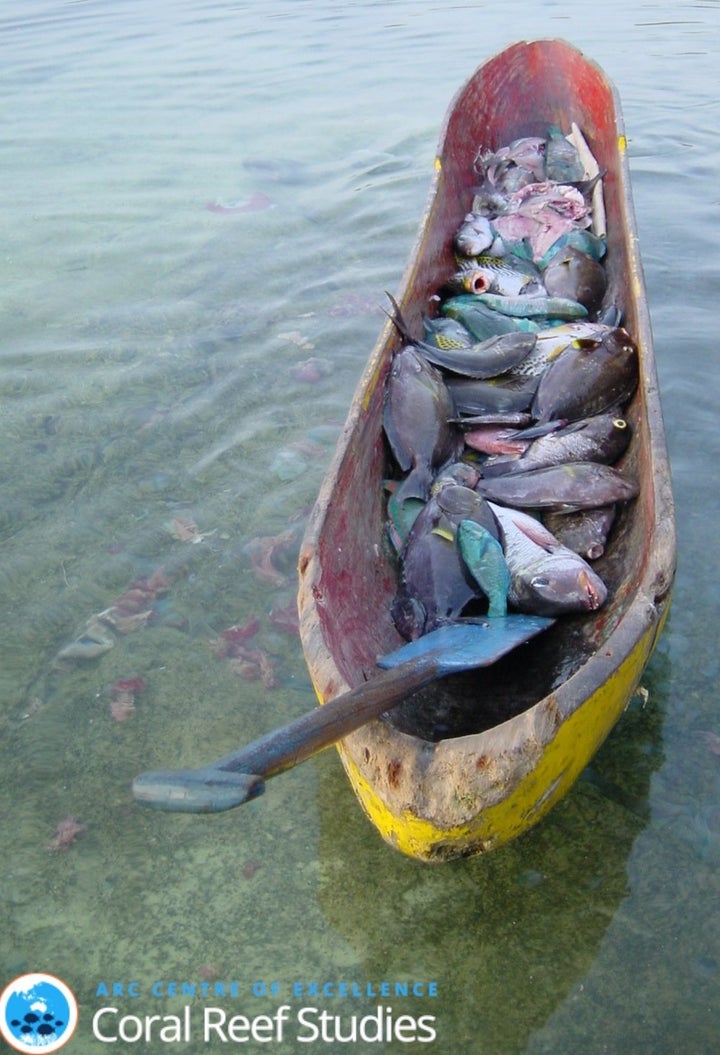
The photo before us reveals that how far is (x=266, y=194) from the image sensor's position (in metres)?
8.44

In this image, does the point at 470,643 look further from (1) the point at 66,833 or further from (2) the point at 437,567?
(1) the point at 66,833

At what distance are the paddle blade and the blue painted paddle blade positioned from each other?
2.88 ft

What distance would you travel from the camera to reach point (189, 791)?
162 centimetres

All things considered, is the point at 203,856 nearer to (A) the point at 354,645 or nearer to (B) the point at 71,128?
(A) the point at 354,645

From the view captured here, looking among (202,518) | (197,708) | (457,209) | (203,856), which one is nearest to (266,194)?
(457,209)

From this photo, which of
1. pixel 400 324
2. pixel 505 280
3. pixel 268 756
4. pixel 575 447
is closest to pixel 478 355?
pixel 400 324

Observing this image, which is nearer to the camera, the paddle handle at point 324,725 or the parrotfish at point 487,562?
the paddle handle at point 324,725

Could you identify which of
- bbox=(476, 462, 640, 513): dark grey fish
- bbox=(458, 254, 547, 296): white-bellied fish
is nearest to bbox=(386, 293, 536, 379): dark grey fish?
bbox=(476, 462, 640, 513): dark grey fish

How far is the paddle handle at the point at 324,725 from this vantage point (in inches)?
69.3

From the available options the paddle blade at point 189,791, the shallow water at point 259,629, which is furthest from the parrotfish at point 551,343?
the paddle blade at point 189,791

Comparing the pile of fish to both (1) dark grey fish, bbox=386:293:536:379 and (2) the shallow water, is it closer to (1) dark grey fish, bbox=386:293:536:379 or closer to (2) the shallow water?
(1) dark grey fish, bbox=386:293:536:379

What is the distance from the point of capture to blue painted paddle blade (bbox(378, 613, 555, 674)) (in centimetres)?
244

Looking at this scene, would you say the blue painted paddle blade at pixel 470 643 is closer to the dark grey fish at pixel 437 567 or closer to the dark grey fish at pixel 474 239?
the dark grey fish at pixel 437 567

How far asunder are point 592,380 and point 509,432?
17.2 inches
